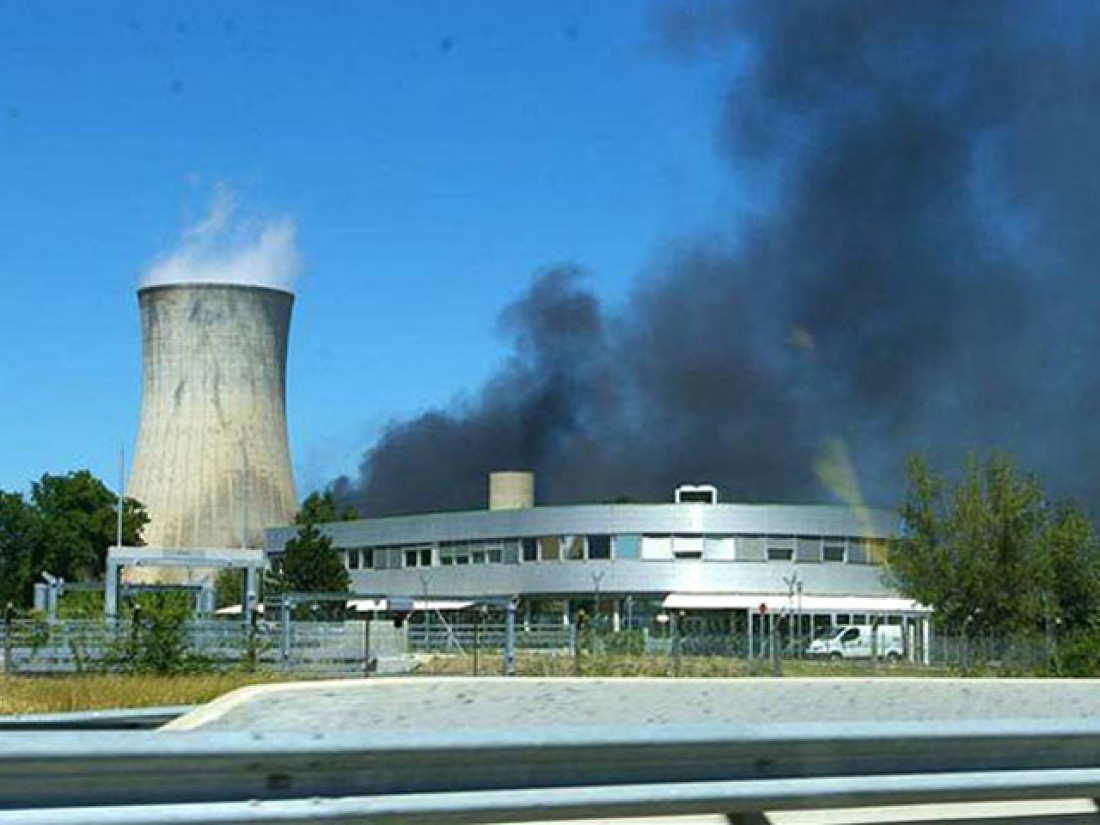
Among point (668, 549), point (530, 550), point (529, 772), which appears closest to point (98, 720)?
point (529, 772)

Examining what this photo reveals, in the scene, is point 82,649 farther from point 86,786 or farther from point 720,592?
point 720,592

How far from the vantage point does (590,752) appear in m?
→ 4.98

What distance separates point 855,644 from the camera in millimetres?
72312

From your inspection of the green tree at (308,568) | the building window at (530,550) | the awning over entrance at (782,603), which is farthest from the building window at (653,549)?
the green tree at (308,568)

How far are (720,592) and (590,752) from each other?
89.4 meters

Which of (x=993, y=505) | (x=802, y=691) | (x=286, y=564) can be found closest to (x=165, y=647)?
(x=802, y=691)

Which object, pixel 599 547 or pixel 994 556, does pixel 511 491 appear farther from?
pixel 994 556

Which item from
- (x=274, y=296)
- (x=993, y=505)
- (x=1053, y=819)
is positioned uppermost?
(x=274, y=296)

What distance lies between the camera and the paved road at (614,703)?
225 inches

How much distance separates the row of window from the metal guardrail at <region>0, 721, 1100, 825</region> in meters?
89.4

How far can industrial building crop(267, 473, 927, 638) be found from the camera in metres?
92.6

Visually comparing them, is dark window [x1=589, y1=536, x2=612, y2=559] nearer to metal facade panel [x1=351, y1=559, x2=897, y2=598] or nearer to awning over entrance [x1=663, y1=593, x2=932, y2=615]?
metal facade panel [x1=351, y1=559, x2=897, y2=598]

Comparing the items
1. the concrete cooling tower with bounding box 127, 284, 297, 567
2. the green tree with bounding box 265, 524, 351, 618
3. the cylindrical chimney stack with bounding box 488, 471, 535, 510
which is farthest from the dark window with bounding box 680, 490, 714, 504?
the concrete cooling tower with bounding box 127, 284, 297, 567

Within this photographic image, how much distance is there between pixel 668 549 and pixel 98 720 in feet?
292
